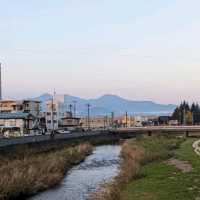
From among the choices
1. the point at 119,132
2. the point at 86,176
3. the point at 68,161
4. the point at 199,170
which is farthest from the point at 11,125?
the point at 199,170

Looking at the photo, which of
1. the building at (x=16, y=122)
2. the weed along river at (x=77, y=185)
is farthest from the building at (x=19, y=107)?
the weed along river at (x=77, y=185)

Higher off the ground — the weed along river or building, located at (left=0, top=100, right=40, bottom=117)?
building, located at (left=0, top=100, right=40, bottom=117)

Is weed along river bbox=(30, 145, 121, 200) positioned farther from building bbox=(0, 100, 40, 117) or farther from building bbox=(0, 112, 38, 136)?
building bbox=(0, 100, 40, 117)

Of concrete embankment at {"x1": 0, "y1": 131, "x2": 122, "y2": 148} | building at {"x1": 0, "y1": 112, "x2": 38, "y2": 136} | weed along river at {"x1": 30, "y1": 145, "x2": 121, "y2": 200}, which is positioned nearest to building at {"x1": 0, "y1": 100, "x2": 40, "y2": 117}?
building at {"x1": 0, "y1": 112, "x2": 38, "y2": 136}

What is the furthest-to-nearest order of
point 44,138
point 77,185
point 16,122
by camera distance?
1. point 16,122
2. point 44,138
3. point 77,185

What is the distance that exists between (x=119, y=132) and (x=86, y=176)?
324ft

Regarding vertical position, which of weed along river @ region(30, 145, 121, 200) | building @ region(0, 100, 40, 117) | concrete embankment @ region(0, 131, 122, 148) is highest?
building @ region(0, 100, 40, 117)

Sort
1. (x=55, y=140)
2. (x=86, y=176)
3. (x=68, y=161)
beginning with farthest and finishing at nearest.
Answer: (x=55, y=140), (x=68, y=161), (x=86, y=176)

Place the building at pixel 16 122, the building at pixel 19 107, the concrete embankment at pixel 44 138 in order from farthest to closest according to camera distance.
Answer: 1. the building at pixel 19 107
2. the building at pixel 16 122
3. the concrete embankment at pixel 44 138

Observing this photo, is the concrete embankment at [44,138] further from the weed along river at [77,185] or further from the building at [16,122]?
Result: the building at [16,122]

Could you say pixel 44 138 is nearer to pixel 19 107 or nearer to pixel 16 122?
pixel 16 122

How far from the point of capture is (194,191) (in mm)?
23562

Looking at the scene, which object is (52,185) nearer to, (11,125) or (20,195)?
(20,195)

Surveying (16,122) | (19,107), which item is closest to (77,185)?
(16,122)
